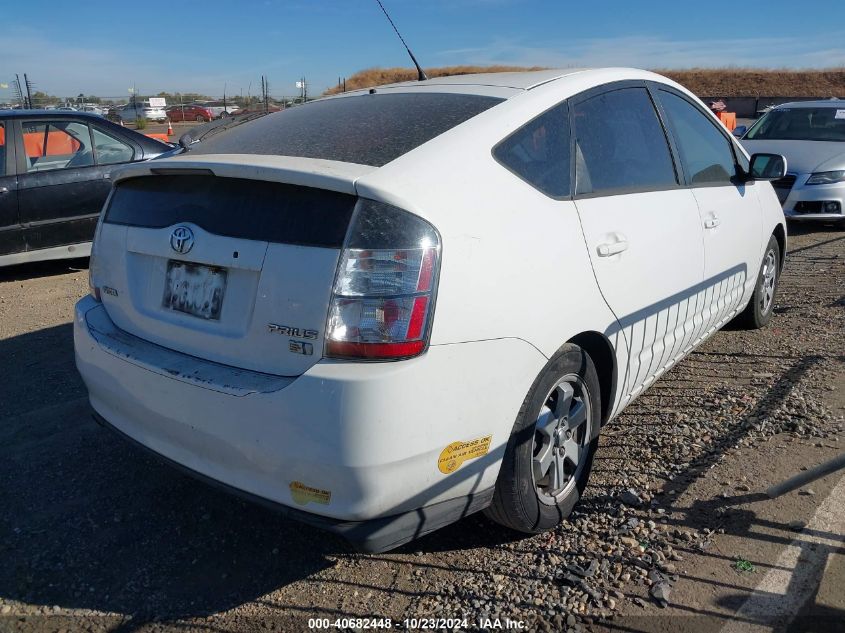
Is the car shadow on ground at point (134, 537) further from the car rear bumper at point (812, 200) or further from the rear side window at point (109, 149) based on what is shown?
the car rear bumper at point (812, 200)

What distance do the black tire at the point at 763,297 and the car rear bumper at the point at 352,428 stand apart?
3224 millimetres

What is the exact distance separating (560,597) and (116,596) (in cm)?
161

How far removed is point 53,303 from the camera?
652 centimetres

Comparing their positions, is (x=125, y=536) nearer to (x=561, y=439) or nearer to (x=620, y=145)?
(x=561, y=439)

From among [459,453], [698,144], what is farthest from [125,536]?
[698,144]

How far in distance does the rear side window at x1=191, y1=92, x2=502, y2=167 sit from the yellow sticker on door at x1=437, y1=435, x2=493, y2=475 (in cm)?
97

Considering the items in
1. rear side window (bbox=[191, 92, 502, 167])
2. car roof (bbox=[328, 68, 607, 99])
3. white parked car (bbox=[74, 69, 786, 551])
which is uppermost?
car roof (bbox=[328, 68, 607, 99])

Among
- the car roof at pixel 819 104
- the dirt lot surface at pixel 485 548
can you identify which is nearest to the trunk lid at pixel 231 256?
the dirt lot surface at pixel 485 548

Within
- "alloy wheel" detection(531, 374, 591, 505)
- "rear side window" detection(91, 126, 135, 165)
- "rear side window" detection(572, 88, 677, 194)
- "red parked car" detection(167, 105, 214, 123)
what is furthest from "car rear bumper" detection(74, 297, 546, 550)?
"red parked car" detection(167, 105, 214, 123)

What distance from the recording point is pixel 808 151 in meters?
9.35

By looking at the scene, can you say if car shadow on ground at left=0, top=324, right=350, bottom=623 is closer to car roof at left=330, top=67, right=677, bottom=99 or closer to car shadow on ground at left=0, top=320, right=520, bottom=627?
car shadow on ground at left=0, top=320, right=520, bottom=627

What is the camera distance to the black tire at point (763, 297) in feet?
16.8

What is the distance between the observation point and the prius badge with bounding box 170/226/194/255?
8.47 ft

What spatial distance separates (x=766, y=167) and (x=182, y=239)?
3.55 metres
